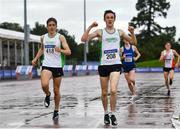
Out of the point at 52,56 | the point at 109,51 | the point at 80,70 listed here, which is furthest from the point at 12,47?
the point at 109,51

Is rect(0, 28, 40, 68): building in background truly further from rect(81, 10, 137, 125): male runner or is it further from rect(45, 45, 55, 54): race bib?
rect(81, 10, 137, 125): male runner

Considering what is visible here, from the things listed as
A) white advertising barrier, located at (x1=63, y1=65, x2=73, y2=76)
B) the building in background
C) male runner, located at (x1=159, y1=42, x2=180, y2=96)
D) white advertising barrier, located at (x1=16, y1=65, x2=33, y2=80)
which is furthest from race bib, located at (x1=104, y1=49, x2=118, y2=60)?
white advertising barrier, located at (x1=63, y1=65, x2=73, y2=76)

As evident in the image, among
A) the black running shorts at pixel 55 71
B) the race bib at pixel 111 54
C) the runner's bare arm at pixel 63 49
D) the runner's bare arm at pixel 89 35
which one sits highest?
the runner's bare arm at pixel 89 35

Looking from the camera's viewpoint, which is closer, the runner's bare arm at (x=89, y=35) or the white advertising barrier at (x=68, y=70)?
the runner's bare arm at (x=89, y=35)

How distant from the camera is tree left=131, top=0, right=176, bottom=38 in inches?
4990

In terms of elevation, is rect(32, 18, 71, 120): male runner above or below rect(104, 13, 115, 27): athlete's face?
below

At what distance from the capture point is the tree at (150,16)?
12675 centimetres

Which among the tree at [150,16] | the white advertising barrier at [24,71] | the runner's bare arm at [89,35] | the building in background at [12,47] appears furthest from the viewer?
the tree at [150,16]

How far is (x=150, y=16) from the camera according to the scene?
128 meters

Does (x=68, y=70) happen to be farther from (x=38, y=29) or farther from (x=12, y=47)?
(x=38, y=29)

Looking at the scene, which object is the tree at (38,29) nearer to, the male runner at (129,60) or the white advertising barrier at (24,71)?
the white advertising barrier at (24,71)

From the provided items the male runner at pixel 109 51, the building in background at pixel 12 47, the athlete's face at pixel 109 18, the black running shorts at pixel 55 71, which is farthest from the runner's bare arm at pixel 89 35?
the building in background at pixel 12 47

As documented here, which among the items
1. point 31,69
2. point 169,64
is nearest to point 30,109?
point 169,64

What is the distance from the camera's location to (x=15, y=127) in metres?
10.5
